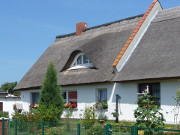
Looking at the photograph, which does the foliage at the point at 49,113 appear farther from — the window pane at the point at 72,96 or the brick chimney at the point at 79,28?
the brick chimney at the point at 79,28

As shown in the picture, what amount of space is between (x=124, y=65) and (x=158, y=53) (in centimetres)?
214

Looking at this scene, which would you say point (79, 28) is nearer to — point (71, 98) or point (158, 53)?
point (71, 98)

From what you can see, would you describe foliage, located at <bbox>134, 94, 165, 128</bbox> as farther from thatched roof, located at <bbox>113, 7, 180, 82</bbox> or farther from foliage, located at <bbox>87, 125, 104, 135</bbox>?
thatched roof, located at <bbox>113, 7, 180, 82</bbox>

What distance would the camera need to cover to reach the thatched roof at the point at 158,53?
15.8 metres

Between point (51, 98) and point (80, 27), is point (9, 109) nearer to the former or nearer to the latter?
point (80, 27)

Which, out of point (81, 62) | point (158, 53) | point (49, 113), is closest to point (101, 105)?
point (49, 113)

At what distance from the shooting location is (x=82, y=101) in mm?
20156

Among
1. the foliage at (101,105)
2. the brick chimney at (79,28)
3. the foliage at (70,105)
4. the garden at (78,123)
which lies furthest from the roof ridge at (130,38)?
the brick chimney at (79,28)

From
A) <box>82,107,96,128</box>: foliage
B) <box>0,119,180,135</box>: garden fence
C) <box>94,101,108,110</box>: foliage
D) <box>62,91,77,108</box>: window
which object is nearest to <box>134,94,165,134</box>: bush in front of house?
<box>0,119,180,135</box>: garden fence

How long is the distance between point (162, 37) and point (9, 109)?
740 inches

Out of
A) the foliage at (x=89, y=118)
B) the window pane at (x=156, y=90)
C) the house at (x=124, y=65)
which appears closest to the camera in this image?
the house at (x=124, y=65)

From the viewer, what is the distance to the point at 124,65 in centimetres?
1833

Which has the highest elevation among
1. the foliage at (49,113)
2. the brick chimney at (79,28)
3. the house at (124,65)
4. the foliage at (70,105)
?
the brick chimney at (79,28)

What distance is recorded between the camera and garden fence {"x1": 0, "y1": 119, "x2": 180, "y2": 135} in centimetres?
933
